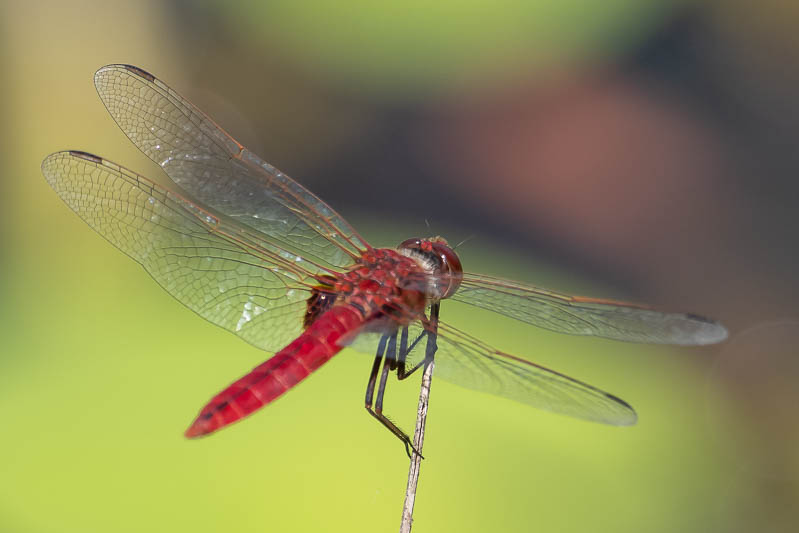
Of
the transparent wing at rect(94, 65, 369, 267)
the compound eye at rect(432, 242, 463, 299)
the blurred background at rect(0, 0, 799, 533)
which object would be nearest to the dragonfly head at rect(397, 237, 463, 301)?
the compound eye at rect(432, 242, 463, 299)

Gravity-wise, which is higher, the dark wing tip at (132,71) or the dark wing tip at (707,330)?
the dark wing tip at (132,71)

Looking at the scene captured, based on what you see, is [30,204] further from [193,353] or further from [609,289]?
[609,289]

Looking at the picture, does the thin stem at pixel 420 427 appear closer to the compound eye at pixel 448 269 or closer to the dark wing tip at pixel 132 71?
the compound eye at pixel 448 269

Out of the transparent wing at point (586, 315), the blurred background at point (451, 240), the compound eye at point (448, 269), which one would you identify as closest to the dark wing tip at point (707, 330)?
the transparent wing at point (586, 315)

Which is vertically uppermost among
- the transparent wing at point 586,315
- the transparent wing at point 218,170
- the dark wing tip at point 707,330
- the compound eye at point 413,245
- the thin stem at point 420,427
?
the transparent wing at point 218,170

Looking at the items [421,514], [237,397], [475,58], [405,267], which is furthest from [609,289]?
[237,397]

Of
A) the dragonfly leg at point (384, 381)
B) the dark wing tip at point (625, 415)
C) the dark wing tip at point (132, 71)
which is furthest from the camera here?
the dark wing tip at point (132, 71)
